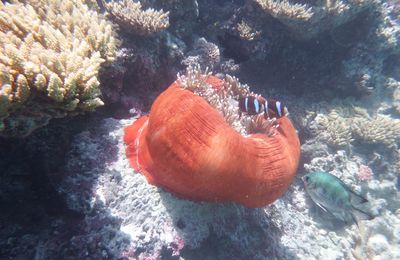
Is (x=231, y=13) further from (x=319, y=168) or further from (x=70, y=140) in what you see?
(x=70, y=140)

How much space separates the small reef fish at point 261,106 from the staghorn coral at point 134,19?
6.34ft

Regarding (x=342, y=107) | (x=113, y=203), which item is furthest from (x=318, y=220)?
(x=113, y=203)

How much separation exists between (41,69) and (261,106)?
2.69 m

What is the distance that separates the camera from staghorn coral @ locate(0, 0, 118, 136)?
2.51 metres

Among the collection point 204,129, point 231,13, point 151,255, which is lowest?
point 151,255

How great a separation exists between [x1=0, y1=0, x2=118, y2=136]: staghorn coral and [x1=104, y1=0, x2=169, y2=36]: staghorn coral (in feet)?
3.03

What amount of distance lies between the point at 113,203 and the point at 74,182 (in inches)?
20.9

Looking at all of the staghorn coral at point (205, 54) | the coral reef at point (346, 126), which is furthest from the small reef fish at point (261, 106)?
the coral reef at point (346, 126)

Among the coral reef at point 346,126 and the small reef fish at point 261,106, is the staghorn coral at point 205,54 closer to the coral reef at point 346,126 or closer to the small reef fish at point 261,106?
the small reef fish at point 261,106

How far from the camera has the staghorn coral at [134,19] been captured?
434 cm

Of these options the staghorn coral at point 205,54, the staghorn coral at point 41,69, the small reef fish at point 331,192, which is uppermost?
the staghorn coral at point 205,54

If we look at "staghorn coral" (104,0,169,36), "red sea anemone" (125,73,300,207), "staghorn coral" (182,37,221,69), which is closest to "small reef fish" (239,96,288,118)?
"red sea anemone" (125,73,300,207)

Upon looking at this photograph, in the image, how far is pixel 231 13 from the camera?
6762 mm

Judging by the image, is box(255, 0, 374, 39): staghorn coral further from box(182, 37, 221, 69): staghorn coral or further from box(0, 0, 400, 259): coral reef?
box(182, 37, 221, 69): staghorn coral
